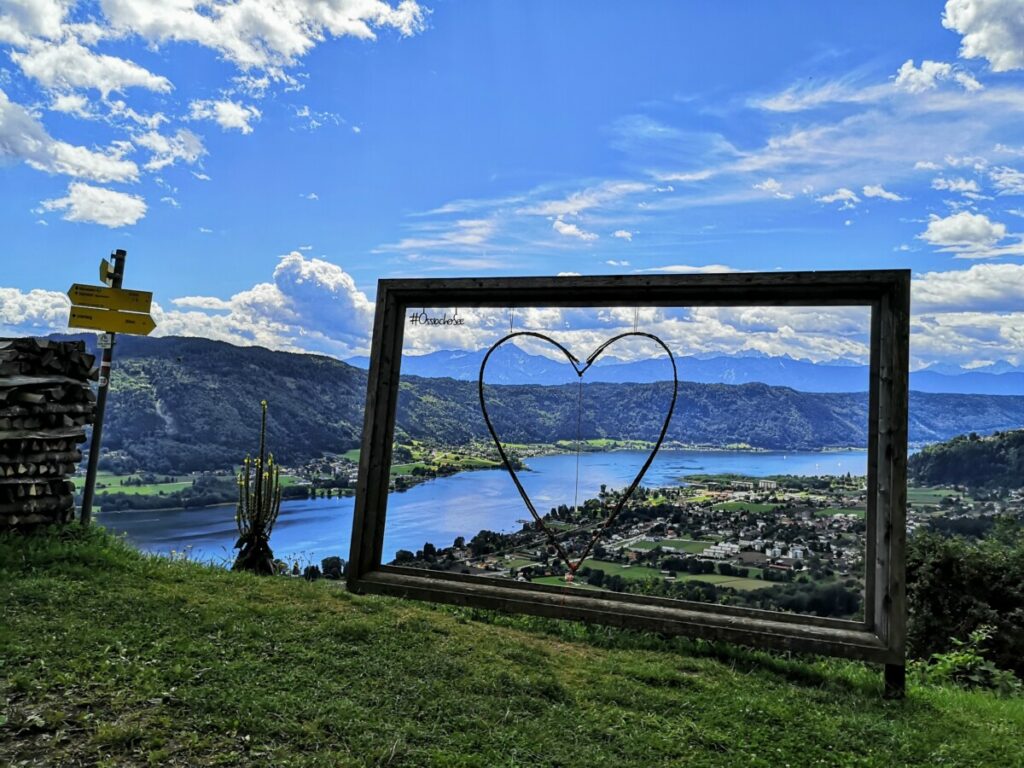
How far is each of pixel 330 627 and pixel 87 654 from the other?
1.46 meters

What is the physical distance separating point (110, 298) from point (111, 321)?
261mm

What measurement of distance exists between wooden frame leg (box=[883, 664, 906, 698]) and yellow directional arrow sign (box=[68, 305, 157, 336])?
7653mm

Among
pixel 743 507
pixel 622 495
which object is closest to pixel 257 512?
pixel 622 495

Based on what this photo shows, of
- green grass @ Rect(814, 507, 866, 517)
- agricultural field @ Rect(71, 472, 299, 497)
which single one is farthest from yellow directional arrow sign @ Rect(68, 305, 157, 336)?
green grass @ Rect(814, 507, 866, 517)

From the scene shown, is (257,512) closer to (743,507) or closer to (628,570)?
(628,570)

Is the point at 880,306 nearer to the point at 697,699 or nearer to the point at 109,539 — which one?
the point at 697,699

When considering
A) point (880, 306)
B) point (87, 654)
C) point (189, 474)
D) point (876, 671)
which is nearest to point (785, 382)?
point (880, 306)

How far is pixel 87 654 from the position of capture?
4047 mm

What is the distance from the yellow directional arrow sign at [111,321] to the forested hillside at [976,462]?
8631mm

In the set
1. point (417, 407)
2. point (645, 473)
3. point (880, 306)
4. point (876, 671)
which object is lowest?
point (876, 671)

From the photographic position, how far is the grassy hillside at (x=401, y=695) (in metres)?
3.28

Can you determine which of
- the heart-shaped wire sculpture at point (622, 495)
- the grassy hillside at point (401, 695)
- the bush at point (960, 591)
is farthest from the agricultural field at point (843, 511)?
the bush at point (960, 591)

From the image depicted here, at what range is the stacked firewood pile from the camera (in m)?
6.67

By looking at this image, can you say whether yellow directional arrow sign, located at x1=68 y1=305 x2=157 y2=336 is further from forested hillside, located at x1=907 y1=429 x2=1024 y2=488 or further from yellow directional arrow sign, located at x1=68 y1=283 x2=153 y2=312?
forested hillside, located at x1=907 y1=429 x2=1024 y2=488
